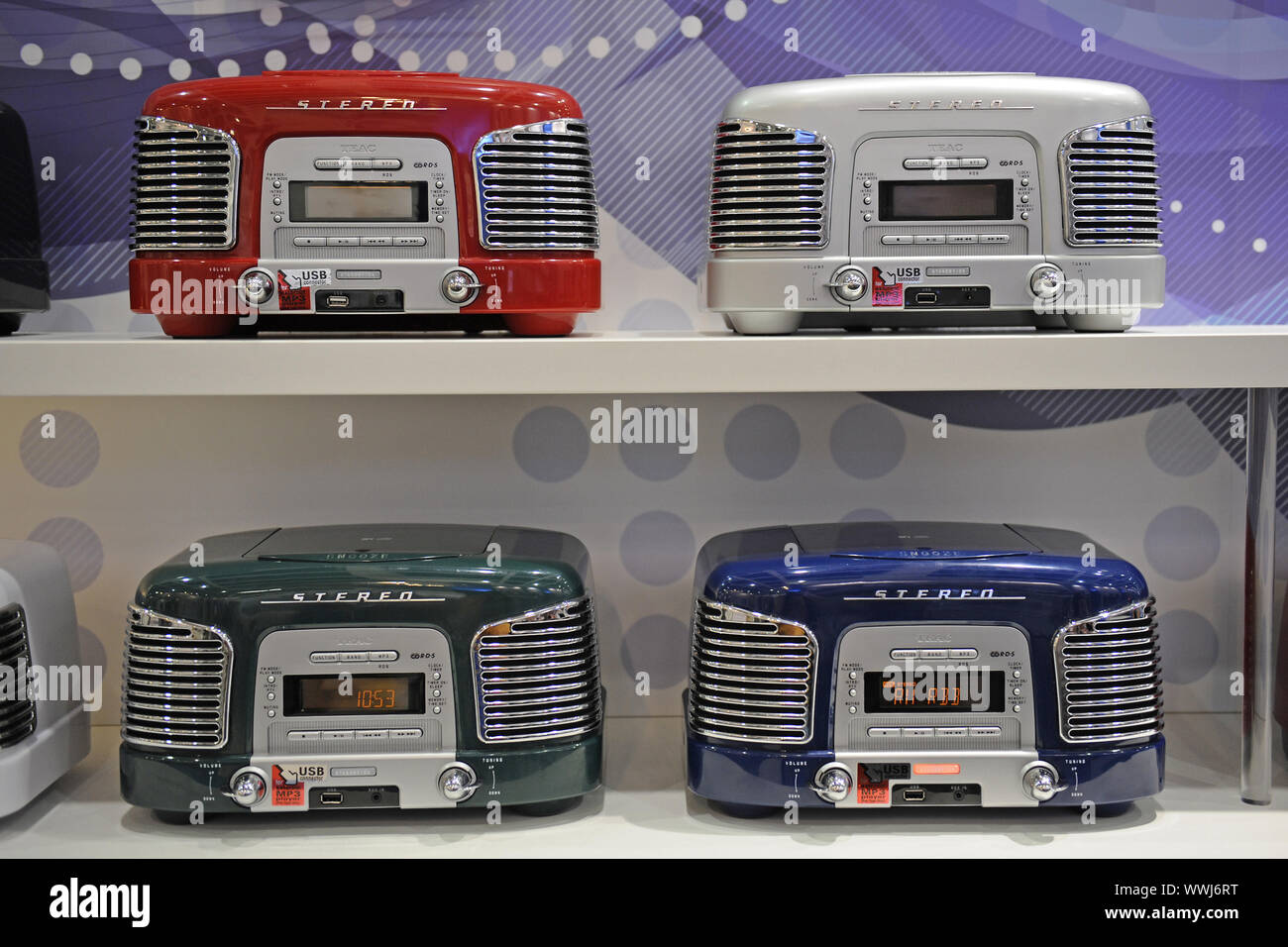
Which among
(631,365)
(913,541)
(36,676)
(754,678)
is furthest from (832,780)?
(36,676)

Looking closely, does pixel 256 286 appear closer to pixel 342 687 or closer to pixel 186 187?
pixel 186 187

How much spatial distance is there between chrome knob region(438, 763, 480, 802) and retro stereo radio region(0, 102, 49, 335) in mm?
680

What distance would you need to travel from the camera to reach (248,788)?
1.10 metres

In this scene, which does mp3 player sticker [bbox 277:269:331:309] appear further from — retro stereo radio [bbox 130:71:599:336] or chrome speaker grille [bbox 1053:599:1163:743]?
chrome speaker grille [bbox 1053:599:1163:743]

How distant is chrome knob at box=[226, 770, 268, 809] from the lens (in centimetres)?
110

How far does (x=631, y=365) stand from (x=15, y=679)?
0.67m

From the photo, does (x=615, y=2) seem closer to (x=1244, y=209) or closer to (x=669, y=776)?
(x=1244, y=209)

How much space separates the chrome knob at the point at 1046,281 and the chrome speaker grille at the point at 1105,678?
0.30 meters

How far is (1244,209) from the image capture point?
142 centimetres
